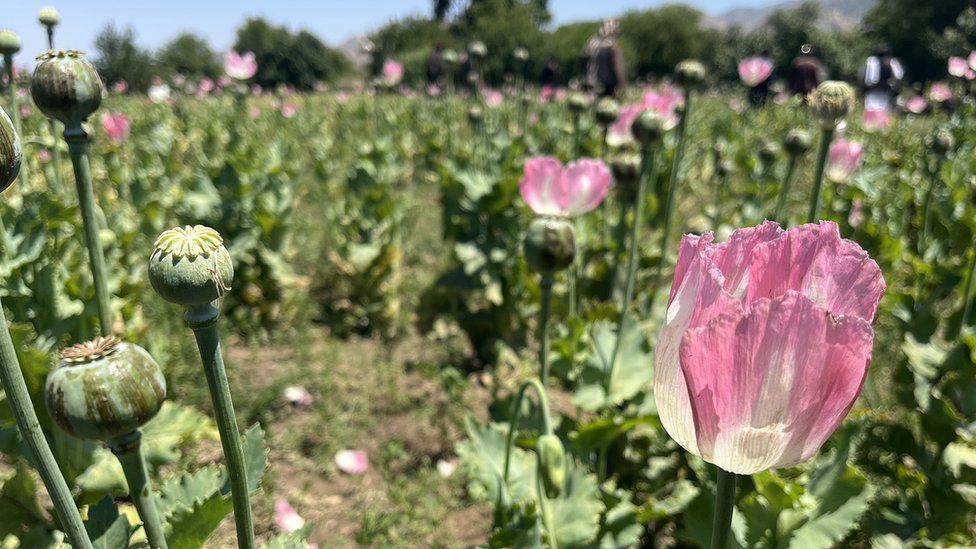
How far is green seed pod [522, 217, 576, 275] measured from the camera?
5.03 ft

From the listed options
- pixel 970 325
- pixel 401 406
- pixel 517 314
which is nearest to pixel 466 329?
pixel 517 314

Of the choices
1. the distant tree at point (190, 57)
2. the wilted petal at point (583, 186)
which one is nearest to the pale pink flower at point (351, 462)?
the wilted petal at point (583, 186)

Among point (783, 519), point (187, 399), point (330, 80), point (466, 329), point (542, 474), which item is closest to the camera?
point (542, 474)

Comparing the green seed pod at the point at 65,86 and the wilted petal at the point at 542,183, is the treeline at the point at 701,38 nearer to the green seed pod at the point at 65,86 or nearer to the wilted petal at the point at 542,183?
the wilted petal at the point at 542,183

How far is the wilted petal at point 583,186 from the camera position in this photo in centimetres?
228

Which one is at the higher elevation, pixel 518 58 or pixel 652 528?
pixel 518 58

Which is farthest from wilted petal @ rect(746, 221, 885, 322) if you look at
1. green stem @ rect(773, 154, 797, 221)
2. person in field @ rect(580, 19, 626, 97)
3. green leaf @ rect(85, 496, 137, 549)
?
person in field @ rect(580, 19, 626, 97)

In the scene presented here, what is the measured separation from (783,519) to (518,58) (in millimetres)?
3885

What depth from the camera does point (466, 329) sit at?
139 inches

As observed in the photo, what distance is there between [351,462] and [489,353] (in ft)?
3.26

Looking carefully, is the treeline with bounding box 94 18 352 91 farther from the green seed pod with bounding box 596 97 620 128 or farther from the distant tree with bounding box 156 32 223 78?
the green seed pod with bounding box 596 97 620 128

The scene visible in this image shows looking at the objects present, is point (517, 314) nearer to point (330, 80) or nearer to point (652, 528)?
point (652, 528)

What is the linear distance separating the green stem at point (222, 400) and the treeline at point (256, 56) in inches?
892

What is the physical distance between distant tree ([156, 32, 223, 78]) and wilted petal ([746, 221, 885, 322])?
33.9 m
